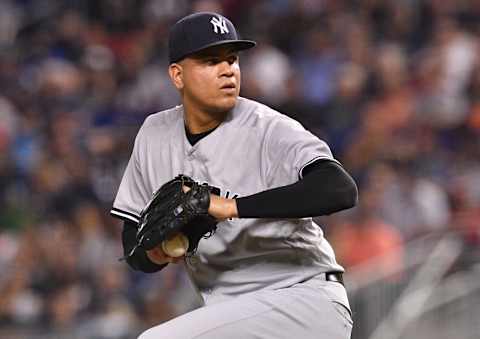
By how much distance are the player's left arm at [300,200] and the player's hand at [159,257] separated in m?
0.31

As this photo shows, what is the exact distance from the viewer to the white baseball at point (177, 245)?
11.2ft

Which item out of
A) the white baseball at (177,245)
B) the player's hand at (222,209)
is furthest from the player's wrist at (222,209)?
the white baseball at (177,245)

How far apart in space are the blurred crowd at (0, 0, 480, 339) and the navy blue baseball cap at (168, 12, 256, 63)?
3.29 m

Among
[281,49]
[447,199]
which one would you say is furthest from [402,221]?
[281,49]

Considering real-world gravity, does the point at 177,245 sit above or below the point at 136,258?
above

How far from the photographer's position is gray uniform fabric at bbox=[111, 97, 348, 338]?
346 cm

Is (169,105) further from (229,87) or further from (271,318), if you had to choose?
(271,318)

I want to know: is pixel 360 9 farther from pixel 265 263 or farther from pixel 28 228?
pixel 265 263

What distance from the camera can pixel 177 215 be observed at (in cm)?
328

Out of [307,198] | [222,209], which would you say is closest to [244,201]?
[222,209]

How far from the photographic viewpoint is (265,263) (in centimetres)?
357

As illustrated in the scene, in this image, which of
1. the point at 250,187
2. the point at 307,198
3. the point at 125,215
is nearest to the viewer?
the point at 307,198

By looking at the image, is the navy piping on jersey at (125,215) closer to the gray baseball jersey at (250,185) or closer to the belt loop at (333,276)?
the gray baseball jersey at (250,185)

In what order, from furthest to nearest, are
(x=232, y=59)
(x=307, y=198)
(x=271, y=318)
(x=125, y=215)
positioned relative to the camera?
(x=125, y=215) → (x=232, y=59) → (x=271, y=318) → (x=307, y=198)
